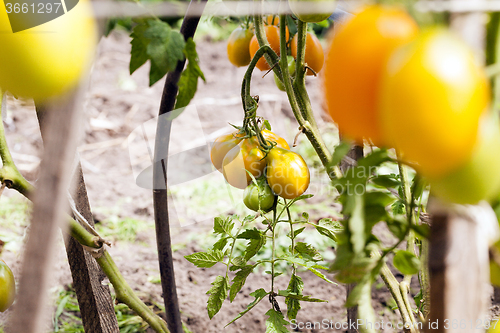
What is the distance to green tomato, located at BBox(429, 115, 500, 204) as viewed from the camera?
19cm

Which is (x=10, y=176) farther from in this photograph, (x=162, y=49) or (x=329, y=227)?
(x=329, y=227)

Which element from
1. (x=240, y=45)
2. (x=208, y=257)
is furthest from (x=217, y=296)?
(x=240, y=45)

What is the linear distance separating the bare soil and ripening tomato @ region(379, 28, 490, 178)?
0.51 meters

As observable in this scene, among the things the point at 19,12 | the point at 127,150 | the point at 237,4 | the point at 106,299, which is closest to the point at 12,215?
the point at 127,150

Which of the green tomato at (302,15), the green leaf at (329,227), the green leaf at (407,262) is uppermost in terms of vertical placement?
the green tomato at (302,15)

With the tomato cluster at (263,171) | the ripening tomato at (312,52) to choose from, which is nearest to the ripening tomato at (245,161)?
the tomato cluster at (263,171)

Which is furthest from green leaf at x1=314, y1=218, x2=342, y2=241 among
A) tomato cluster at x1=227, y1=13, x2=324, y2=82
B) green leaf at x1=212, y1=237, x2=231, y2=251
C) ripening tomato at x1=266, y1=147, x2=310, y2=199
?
tomato cluster at x1=227, y1=13, x2=324, y2=82

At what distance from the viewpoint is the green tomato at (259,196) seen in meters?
0.54

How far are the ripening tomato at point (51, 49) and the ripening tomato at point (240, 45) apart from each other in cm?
52

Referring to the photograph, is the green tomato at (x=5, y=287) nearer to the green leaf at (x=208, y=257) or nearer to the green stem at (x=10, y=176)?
the green stem at (x=10, y=176)

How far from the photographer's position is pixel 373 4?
23 centimetres

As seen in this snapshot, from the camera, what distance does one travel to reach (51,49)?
295 mm

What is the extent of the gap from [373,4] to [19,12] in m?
0.28

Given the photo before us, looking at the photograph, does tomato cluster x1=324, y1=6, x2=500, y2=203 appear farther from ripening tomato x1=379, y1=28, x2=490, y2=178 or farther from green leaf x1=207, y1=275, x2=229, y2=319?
green leaf x1=207, y1=275, x2=229, y2=319
